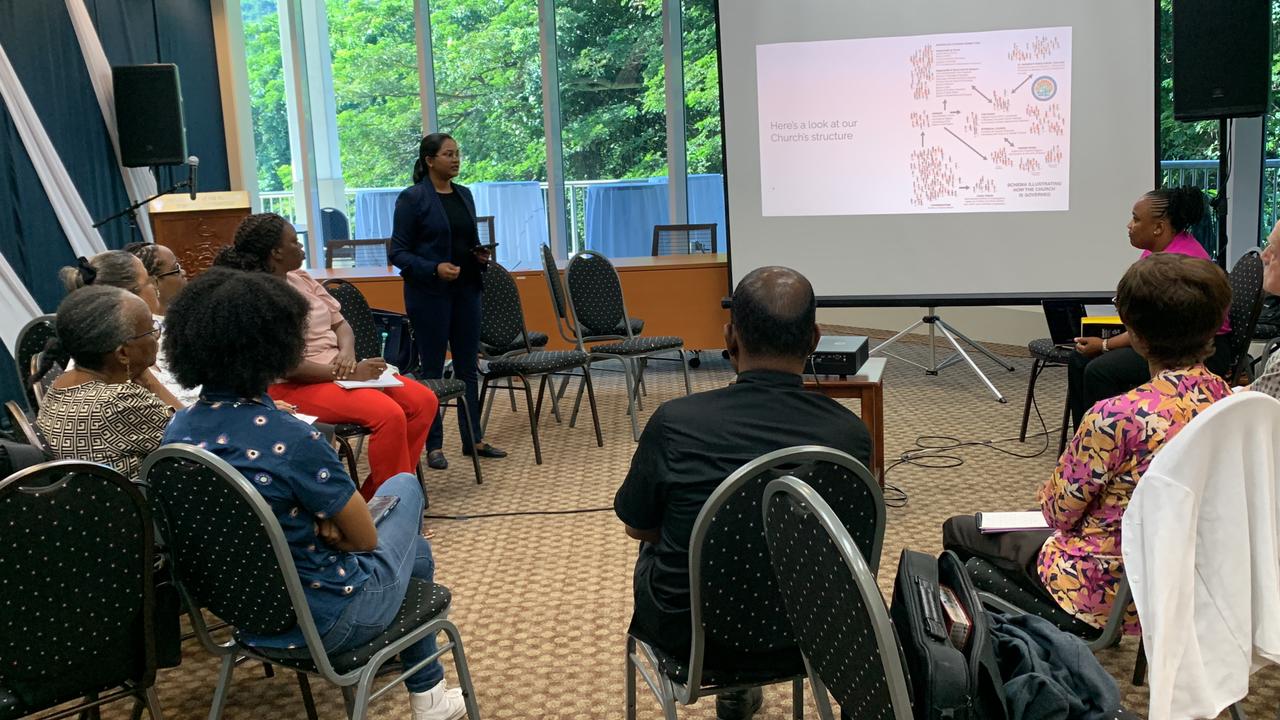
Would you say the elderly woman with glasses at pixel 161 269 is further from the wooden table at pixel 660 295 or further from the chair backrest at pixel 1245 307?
the chair backrest at pixel 1245 307

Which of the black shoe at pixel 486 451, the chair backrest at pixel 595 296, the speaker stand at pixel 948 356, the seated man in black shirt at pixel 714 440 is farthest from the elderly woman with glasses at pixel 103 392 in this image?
the speaker stand at pixel 948 356

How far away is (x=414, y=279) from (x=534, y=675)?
2.36 metres

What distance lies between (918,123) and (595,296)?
2136 millimetres

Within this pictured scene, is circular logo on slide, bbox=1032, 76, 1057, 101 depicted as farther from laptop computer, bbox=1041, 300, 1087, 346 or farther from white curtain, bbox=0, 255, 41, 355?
white curtain, bbox=0, 255, 41, 355

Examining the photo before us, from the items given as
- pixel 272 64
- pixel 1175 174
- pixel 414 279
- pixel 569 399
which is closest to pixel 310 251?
pixel 272 64

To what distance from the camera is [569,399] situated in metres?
6.32

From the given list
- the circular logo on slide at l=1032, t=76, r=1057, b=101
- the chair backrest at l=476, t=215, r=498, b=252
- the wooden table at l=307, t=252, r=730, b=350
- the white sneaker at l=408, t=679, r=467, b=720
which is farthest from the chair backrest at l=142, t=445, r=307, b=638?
the chair backrest at l=476, t=215, r=498, b=252

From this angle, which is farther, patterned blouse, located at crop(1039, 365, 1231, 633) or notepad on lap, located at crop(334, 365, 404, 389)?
notepad on lap, located at crop(334, 365, 404, 389)

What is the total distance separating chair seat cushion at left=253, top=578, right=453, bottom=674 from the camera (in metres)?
2.05

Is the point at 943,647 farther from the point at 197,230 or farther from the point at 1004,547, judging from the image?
the point at 197,230

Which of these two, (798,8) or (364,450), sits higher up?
(798,8)

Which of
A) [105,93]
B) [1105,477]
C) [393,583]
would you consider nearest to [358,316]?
[393,583]

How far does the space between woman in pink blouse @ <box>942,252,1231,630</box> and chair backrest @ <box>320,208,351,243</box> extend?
8.08m

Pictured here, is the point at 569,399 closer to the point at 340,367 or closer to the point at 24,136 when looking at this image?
the point at 340,367
